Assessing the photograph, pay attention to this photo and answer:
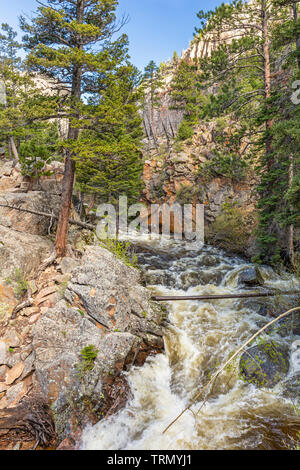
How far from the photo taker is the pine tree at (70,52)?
725 cm

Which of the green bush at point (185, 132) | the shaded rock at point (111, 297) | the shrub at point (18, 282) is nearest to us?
the shaded rock at point (111, 297)

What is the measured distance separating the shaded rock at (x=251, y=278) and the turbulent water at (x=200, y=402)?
54 centimetres

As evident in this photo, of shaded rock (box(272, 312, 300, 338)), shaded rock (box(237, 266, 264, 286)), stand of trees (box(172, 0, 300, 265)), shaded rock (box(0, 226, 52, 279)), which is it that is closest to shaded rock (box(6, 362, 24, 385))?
shaded rock (box(0, 226, 52, 279))

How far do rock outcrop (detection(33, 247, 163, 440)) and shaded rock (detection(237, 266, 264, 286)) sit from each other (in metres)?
4.32

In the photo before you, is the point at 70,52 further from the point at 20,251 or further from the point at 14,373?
the point at 14,373

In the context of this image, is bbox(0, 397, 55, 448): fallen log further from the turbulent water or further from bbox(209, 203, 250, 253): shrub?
bbox(209, 203, 250, 253): shrub

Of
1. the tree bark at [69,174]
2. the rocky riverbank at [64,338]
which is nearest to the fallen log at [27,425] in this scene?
the rocky riverbank at [64,338]

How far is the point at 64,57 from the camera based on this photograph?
693cm

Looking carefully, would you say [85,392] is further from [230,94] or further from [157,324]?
[230,94]

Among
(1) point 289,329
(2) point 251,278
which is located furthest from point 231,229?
(1) point 289,329

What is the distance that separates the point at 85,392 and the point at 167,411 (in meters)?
1.79

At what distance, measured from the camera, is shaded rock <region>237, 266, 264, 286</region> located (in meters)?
9.55

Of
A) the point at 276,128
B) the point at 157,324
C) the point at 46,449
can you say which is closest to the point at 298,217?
the point at 276,128

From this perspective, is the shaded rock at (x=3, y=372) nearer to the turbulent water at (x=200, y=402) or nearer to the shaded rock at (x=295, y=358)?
the turbulent water at (x=200, y=402)
